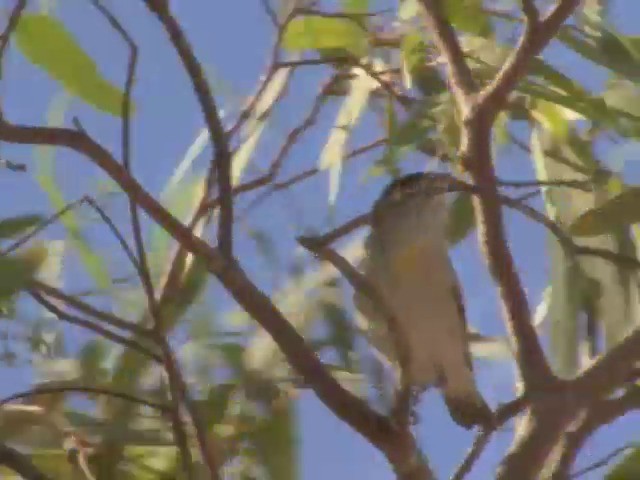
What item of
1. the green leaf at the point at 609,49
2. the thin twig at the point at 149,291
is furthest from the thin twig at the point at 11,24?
the green leaf at the point at 609,49

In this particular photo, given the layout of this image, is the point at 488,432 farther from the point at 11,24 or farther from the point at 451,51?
the point at 11,24

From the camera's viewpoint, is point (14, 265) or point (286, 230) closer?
point (14, 265)

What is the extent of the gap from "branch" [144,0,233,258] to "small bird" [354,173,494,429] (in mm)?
92

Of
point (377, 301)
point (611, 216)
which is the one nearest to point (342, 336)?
point (377, 301)

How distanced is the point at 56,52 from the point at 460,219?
0.30 meters

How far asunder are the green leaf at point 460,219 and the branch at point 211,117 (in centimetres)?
25

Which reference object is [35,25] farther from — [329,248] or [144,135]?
[144,135]

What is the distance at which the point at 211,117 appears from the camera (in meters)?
0.54

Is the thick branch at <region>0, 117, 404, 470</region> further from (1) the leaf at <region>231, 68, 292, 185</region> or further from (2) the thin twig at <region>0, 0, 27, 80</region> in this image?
(1) the leaf at <region>231, 68, 292, 185</region>

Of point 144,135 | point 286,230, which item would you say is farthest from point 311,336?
point 144,135

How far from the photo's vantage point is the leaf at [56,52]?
2.05ft

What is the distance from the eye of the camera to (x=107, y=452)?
0.62 metres

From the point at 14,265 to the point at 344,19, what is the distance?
0.29 m

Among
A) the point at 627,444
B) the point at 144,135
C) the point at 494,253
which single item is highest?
the point at 144,135
